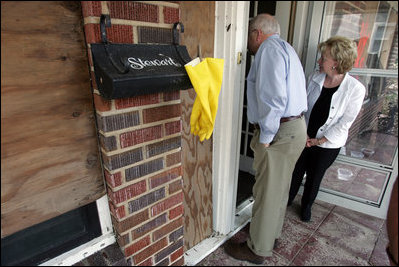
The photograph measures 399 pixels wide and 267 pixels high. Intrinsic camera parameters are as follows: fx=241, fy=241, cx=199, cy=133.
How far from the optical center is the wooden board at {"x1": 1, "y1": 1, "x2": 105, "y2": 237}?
770 mm

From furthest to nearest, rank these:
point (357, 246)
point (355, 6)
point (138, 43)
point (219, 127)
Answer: point (355, 6), point (357, 246), point (219, 127), point (138, 43)

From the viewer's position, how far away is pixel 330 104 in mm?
1926

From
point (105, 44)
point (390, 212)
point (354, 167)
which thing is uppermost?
point (105, 44)

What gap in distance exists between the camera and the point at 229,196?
1836mm

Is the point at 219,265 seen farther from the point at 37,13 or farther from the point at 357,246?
the point at 37,13

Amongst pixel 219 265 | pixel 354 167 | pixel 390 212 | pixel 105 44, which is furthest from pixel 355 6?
pixel 219 265

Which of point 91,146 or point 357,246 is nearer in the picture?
point 91,146

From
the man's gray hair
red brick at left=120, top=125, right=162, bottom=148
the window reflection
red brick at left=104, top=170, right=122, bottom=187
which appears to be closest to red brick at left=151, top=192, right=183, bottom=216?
red brick at left=104, top=170, right=122, bottom=187

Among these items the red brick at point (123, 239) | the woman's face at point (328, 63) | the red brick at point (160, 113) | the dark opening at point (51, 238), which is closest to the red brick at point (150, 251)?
the red brick at point (123, 239)

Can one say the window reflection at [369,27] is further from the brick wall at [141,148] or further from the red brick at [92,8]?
the red brick at [92,8]

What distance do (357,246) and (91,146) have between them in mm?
2084

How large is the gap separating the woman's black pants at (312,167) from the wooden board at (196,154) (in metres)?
0.95

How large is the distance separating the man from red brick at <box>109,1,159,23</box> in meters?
0.76

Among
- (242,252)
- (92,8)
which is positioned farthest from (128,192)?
(242,252)
